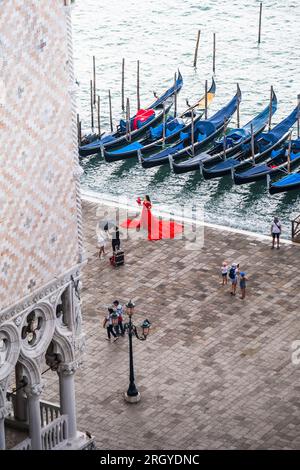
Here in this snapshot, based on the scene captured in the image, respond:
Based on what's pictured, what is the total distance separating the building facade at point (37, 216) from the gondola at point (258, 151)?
27694 millimetres

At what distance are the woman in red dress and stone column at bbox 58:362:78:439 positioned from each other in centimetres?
1765

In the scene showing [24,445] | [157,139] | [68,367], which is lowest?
[157,139]

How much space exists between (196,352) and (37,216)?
1285 centimetres

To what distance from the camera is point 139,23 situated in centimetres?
9550

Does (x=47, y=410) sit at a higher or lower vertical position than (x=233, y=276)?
higher

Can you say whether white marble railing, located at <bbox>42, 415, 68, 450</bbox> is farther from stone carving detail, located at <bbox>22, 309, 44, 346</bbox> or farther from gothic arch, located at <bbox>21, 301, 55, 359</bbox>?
stone carving detail, located at <bbox>22, 309, 44, 346</bbox>

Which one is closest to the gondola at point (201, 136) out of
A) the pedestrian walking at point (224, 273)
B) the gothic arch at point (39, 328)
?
the pedestrian walking at point (224, 273)

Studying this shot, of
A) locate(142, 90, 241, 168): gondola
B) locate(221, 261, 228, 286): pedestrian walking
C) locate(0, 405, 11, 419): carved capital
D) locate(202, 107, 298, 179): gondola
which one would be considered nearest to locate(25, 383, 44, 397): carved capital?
locate(0, 405, 11, 419): carved capital

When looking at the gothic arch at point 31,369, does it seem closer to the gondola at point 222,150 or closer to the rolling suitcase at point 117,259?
the rolling suitcase at point 117,259

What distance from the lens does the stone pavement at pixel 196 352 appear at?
152 ft

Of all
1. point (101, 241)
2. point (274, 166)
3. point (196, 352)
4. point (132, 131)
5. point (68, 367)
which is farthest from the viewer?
point (132, 131)

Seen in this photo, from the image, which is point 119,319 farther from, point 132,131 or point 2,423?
point 132,131

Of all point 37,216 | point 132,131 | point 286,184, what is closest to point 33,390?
point 37,216

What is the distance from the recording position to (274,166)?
225 feet
